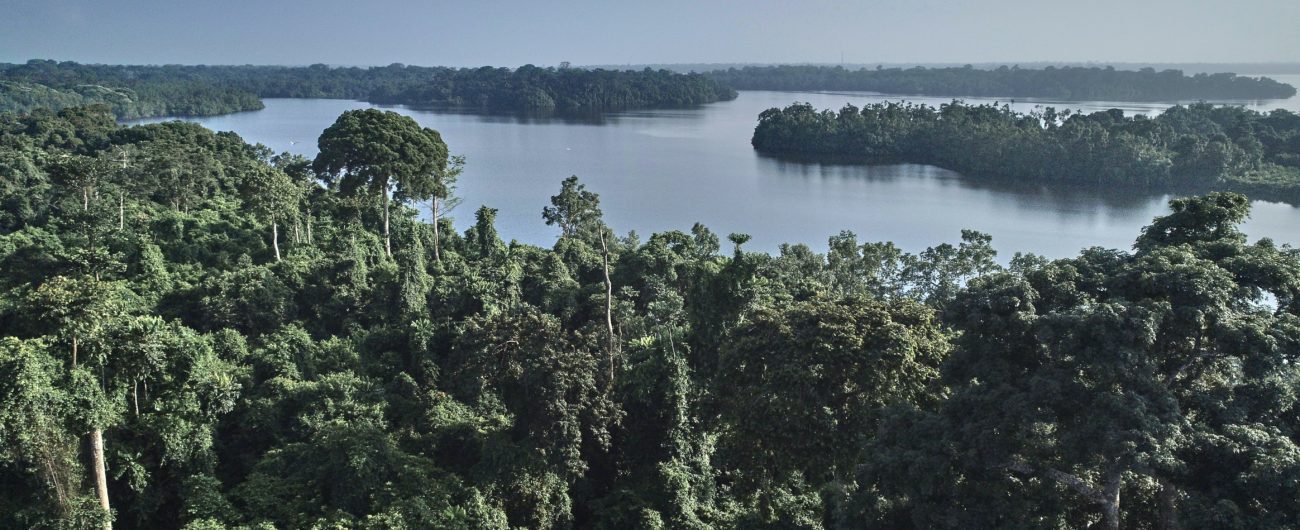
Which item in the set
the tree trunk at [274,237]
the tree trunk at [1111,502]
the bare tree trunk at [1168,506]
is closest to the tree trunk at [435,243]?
the tree trunk at [274,237]

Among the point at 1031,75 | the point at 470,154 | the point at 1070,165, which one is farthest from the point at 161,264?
the point at 1031,75

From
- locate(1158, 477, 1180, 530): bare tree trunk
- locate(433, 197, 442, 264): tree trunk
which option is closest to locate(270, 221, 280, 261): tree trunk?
locate(433, 197, 442, 264): tree trunk

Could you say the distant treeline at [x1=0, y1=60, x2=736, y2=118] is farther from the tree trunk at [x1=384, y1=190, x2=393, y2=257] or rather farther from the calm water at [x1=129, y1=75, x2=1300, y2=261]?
the tree trunk at [x1=384, y1=190, x2=393, y2=257]

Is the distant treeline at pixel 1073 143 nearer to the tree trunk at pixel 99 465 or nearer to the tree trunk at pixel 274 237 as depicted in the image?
the tree trunk at pixel 274 237

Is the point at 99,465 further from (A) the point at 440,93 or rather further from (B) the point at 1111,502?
(A) the point at 440,93

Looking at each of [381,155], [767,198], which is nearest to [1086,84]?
[767,198]
